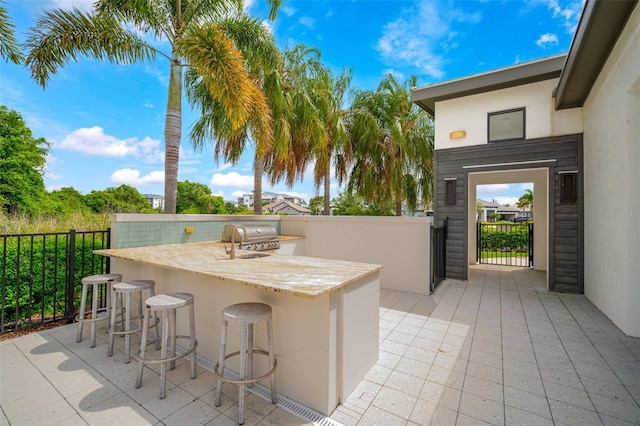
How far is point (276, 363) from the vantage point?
2057mm

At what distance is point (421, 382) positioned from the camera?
2283mm

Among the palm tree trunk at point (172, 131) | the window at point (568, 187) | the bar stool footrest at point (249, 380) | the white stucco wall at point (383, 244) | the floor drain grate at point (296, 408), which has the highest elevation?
the palm tree trunk at point (172, 131)

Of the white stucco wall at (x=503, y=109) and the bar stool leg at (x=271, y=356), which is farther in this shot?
the white stucco wall at (x=503, y=109)

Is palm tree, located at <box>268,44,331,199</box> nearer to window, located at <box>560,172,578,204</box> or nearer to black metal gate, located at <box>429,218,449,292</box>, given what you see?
black metal gate, located at <box>429,218,449,292</box>

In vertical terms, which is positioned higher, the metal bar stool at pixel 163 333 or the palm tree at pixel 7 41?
the palm tree at pixel 7 41

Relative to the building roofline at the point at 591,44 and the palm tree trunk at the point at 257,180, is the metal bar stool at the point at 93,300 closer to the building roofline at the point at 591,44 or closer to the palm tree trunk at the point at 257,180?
the palm tree trunk at the point at 257,180

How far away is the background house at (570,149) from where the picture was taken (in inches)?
124

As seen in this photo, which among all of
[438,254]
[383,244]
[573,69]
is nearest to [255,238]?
[383,244]

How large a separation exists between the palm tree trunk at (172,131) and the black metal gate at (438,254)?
5.13m

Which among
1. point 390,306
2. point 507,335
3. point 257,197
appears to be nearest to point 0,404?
point 390,306

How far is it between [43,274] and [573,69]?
308 inches

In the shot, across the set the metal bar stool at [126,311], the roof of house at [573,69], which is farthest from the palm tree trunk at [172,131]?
the roof of house at [573,69]

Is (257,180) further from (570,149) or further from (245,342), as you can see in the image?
(570,149)

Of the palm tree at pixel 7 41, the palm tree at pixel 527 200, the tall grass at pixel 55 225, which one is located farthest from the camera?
the palm tree at pixel 527 200
